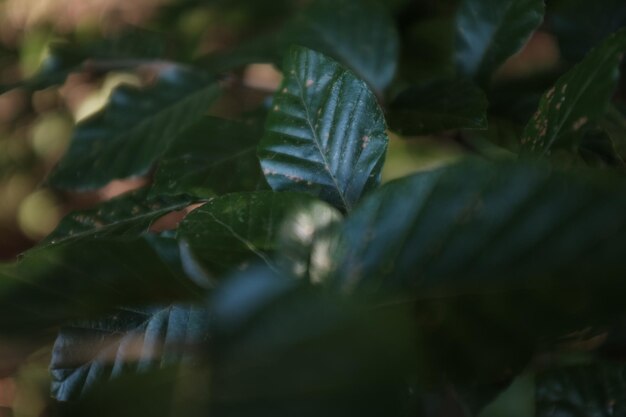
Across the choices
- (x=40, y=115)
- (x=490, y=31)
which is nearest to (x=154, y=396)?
(x=490, y=31)

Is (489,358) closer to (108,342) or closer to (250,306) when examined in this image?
(250,306)

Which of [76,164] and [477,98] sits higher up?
[477,98]

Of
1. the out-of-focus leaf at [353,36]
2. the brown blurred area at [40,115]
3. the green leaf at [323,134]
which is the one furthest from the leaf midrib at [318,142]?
the brown blurred area at [40,115]

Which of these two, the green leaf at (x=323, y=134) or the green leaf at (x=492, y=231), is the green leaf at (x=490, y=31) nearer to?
the green leaf at (x=323, y=134)

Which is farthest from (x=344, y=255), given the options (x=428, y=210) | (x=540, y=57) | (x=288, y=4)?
(x=540, y=57)

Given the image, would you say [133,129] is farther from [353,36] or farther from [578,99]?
[578,99]

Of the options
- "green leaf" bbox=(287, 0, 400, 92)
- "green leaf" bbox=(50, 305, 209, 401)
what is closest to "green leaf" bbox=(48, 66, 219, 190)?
"green leaf" bbox=(287, 0, 400, 92)
